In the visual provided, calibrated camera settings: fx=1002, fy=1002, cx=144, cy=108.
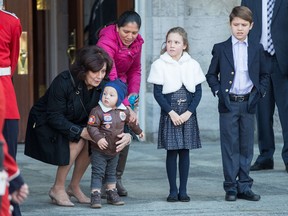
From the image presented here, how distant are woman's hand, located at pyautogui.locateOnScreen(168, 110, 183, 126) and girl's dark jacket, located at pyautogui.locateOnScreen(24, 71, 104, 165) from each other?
24.8 inches

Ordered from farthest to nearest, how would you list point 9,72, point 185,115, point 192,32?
point 192,32
point 185,115
point 9,72

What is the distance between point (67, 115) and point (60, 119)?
0.12 metres

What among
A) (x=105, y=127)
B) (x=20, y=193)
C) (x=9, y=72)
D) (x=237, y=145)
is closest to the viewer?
(x=20, y=193)

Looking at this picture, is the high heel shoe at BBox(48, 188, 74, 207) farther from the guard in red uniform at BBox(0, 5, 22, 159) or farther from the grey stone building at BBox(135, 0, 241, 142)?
the grey stone building at BBox(135, 0, 241, 142)

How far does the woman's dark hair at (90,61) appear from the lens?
26.1ft

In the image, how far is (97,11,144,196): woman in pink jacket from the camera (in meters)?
8.31

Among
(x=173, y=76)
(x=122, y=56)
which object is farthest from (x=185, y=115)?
(x=122, y=56)

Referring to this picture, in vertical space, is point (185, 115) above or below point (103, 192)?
above

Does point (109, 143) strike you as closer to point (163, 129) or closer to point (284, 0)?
point (163, 129)

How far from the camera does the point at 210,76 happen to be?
27.9ft

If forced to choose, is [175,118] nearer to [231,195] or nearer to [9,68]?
[231,195]

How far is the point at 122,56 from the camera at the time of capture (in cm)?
844

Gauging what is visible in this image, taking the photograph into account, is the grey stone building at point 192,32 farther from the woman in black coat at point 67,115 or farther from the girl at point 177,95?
the woman in black coat at point 67,115

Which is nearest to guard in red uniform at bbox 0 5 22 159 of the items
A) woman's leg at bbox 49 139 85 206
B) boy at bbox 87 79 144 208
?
boy at bbox 87 79 144 208
